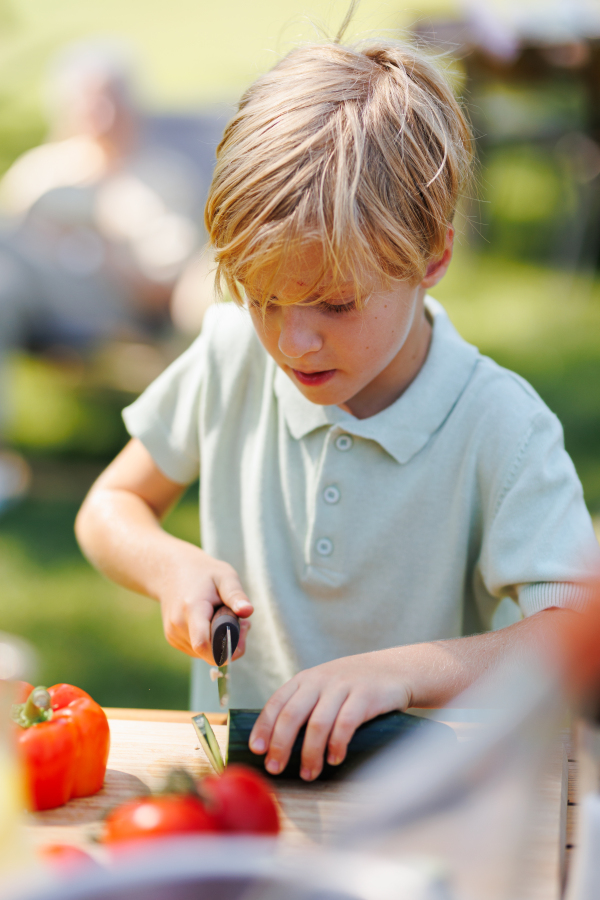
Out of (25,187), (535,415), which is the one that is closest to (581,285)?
(25,187)

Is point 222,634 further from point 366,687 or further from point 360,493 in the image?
point 360,493

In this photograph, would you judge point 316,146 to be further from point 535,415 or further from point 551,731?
point 551,731

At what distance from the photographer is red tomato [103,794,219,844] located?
1.64 ft

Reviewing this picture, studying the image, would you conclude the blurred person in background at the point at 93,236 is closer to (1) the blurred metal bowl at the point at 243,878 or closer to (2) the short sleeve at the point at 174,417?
(2) the short sleeve at the point at 174,417

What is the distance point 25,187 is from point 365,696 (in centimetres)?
336

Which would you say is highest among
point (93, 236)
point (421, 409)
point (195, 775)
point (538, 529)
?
point (93, 236)

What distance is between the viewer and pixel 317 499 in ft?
3.87

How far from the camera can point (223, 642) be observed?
0.85m

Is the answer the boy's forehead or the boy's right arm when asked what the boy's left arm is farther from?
the boy's forehead

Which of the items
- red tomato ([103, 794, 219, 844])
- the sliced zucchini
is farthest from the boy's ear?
red tomato ([103, 794, 219, 844])

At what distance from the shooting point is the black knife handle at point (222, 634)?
84 centimetres

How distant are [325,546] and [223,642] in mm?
353

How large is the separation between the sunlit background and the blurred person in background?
0.08 m

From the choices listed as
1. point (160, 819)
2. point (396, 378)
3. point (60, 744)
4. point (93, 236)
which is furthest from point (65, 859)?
point (93, 236)
